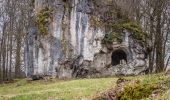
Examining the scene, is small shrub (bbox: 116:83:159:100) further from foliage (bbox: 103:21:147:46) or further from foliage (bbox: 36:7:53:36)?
foliage (bbox: 36:7:53:36)

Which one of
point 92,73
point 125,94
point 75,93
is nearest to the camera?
point 125,94

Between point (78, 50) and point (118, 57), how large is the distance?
4.24 metres

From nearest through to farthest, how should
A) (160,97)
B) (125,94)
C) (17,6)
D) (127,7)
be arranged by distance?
(160,97)
(125,94)
(127,7)
(17,6)

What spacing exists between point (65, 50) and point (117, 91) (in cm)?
2948

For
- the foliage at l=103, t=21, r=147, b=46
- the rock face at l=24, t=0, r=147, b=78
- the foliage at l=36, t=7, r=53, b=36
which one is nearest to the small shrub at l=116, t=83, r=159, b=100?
the rock face at l=24, t=0, r=147, b=78

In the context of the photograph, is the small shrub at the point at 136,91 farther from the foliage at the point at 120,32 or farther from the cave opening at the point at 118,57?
the cave opening at the point at 118,57

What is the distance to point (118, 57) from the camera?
135 feet

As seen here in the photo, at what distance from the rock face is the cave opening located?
0.50 feet

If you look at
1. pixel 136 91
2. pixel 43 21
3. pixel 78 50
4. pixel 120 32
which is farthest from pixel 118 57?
pixel 136 91

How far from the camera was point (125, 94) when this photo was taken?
922 centimetres

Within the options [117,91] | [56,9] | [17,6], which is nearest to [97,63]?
[56,9]

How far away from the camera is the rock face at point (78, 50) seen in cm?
3878

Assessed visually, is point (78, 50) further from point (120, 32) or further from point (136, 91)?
point (136, 91)

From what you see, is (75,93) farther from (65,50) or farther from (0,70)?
(0,70)
